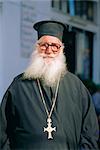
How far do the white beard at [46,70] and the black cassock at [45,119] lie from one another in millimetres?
62

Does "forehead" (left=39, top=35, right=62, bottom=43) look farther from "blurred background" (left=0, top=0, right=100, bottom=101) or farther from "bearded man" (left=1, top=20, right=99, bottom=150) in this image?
"blurred background" (left=0, top=0, right=100, bottom=101)

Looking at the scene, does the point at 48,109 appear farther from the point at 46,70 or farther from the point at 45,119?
the point at 46,70

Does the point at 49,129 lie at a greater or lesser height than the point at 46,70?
lesser

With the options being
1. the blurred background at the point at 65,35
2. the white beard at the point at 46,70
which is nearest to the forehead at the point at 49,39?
the white beard at the point at 46,70

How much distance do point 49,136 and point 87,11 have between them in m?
8.49

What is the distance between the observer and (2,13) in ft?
30.4

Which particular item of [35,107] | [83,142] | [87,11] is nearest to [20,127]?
[35,107]

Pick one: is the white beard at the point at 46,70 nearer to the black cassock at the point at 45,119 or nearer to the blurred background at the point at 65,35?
the black cassock at the point at 45,119

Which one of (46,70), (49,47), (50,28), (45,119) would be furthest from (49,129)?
(50,28)

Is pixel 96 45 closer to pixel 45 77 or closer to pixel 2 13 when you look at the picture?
pixel 2 13

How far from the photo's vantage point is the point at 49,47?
5.05 meters

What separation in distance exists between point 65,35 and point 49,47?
13.4 ft

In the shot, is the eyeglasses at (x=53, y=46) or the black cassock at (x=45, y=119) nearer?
the black cassock at (x=45, y=119)

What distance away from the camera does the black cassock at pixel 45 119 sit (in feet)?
16.0
